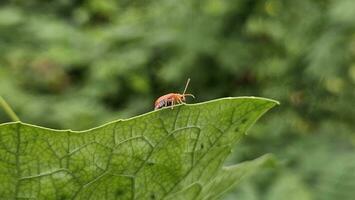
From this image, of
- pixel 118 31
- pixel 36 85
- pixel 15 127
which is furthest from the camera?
pixel 36 85

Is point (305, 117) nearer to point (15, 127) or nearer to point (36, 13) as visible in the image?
point (36, 13)

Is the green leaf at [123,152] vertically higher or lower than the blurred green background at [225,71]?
lower

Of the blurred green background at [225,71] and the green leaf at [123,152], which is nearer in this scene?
the green leaf at [123,152]

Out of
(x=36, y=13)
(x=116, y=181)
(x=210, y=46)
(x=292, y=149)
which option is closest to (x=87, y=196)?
(x=116, y=181)

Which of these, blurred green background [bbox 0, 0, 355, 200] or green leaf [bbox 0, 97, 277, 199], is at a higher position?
blurred green background [bbox 0, 0, 355, 200]

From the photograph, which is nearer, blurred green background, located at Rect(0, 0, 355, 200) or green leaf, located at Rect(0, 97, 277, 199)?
green leaf, located at Rect(0, 97, 277, 199)
